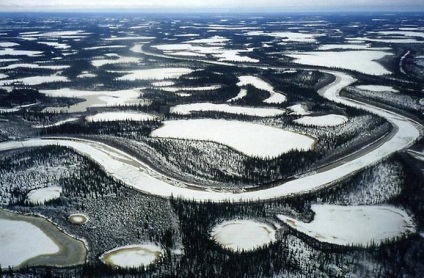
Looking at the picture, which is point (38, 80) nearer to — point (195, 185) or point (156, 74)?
point (156, 74)

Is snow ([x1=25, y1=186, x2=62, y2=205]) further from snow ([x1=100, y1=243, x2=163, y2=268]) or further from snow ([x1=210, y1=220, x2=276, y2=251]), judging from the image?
snow ([x1=210, y1=220, x2=276, y2=251])

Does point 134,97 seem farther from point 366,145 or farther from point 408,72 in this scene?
point 408,72

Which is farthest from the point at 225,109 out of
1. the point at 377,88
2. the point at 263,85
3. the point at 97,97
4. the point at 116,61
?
the point at 116,61

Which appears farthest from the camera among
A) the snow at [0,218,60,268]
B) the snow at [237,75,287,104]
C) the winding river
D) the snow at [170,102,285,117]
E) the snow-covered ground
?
the snow at [237,75,287,104]

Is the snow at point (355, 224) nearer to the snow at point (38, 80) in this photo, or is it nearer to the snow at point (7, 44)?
the snow at point (38, 80)

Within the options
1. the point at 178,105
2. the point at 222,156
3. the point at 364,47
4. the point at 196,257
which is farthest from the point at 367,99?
the point at 364,47

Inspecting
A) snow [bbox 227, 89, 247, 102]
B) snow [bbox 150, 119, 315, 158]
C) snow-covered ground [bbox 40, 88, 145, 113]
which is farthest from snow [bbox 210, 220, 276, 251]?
A: snow-covered ground [bbox 40, 88, 145, 113]

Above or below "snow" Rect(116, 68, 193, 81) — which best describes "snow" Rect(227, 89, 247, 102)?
below
